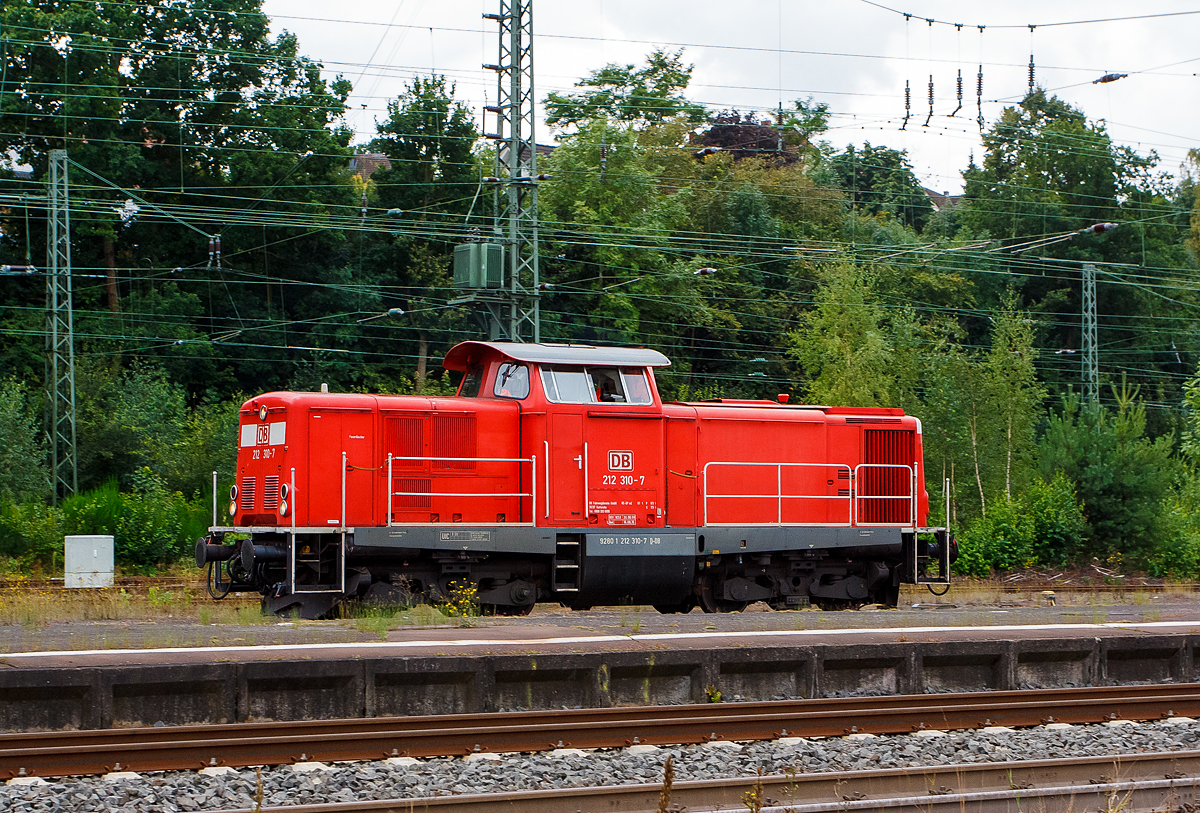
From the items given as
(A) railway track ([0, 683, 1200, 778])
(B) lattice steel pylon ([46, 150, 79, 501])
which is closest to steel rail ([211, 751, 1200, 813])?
(A) railway track ([0, 683, 1200, 778])

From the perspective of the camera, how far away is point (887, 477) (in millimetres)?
17000

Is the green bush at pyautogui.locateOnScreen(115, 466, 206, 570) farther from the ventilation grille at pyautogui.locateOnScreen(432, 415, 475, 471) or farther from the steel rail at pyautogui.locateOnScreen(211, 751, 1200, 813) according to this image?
the steel rail at pyautogui.locateOnScreen(211, 751, 1200, 813)

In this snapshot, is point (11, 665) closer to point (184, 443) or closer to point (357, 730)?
point (357, 730)

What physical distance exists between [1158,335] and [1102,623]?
50.5 meters

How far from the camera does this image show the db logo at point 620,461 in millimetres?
15125

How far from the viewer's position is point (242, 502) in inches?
600

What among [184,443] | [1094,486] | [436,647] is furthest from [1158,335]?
[436,647]

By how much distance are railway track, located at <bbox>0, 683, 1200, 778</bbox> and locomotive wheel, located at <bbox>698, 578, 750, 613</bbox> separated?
5.82m

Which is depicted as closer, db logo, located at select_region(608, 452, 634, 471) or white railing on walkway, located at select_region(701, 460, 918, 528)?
db logo, located at select_region(608, 452, 634, 471)

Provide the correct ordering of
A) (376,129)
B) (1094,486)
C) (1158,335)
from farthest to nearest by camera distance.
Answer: (1158,335), (376,129), (1094,486)

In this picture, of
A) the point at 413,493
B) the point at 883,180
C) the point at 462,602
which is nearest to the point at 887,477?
the point at 462,602

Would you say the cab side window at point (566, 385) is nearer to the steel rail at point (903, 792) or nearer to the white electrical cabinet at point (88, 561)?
the steel rail at point (903, 792)

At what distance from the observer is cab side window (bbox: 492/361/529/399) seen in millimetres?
15164

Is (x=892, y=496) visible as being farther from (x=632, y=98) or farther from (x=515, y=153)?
(x=632, y=98)
